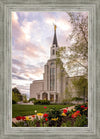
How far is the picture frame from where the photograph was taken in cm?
135

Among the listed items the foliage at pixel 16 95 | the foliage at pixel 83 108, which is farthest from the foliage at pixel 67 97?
the foliage at pixel 16 95

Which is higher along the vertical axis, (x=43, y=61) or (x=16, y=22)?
(x=16, y=22)

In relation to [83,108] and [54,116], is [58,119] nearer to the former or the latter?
[54,116]

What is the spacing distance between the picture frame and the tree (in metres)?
0.09

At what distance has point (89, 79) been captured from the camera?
4.62ft

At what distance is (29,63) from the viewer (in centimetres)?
147

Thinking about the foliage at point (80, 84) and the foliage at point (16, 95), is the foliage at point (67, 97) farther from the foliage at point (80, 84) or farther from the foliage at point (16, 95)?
the foliage at point (16, 95)

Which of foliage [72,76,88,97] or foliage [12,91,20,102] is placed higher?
foliage [72,76,88,97]

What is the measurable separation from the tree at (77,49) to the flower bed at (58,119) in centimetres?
41

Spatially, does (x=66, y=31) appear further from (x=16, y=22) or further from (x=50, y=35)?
(x=16, y=22)

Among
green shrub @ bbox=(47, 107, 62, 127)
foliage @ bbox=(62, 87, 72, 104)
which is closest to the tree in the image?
foliage @ bbox=(62, 87, 72, 104)

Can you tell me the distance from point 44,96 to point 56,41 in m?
0.61

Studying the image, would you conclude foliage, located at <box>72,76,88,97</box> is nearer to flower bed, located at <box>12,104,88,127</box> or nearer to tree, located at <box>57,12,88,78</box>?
tree, located at <box>57,12,88,78</box>

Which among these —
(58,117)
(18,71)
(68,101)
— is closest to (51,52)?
(18,71)
